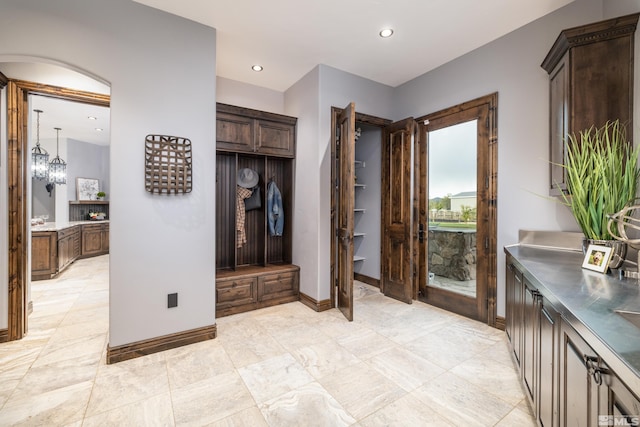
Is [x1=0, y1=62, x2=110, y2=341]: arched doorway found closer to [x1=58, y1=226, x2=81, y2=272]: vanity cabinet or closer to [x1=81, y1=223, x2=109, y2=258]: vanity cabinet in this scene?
[x1=58, y1=226, x2=81, y2=272]: vanity cabinet

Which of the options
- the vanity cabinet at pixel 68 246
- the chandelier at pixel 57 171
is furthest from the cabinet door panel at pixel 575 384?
the chandelier at pixel 57 171

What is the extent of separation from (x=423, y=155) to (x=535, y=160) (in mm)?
1248

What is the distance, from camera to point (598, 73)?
196cm

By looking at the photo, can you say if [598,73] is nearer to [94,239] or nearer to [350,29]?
[350,29]

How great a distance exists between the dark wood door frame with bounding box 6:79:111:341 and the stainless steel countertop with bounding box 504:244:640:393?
4038 mm

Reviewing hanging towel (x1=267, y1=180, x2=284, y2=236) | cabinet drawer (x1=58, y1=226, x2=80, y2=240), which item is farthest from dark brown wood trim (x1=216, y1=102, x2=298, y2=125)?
cabinet drawer (x1=58, y1=226, x2=80, y2=240)

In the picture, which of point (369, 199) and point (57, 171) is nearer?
point (369, 199)

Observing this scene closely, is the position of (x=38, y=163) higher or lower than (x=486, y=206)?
higher

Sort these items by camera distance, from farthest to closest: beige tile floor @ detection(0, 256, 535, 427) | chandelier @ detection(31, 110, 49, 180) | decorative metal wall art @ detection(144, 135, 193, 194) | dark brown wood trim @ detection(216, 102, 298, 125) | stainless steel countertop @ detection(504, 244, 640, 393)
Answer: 1. chandelier @ detection(31, 110, 49, 180)
2. dark brown wood trim @ detection(216, 102, 298, 125)
3. decorative metal wall art @ detection(144, 135, 193, 194)
4. beige tile floor @ detection(0, 256, 535, 427)
5. stainless steel countertop @ detection(504, 244, 640, 393)

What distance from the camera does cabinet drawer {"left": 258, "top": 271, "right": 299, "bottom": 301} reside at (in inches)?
139

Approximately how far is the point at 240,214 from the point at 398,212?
2205 millimetres

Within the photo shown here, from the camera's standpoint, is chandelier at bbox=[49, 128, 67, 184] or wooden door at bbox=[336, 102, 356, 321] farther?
chandelier at bbox=[49, 128, 67, 184]

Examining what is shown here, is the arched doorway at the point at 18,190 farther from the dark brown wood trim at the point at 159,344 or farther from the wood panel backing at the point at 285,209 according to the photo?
the wood panel backing at the point at 285,209

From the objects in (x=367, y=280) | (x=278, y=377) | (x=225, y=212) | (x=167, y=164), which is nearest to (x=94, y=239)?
(x=225, y=212)
